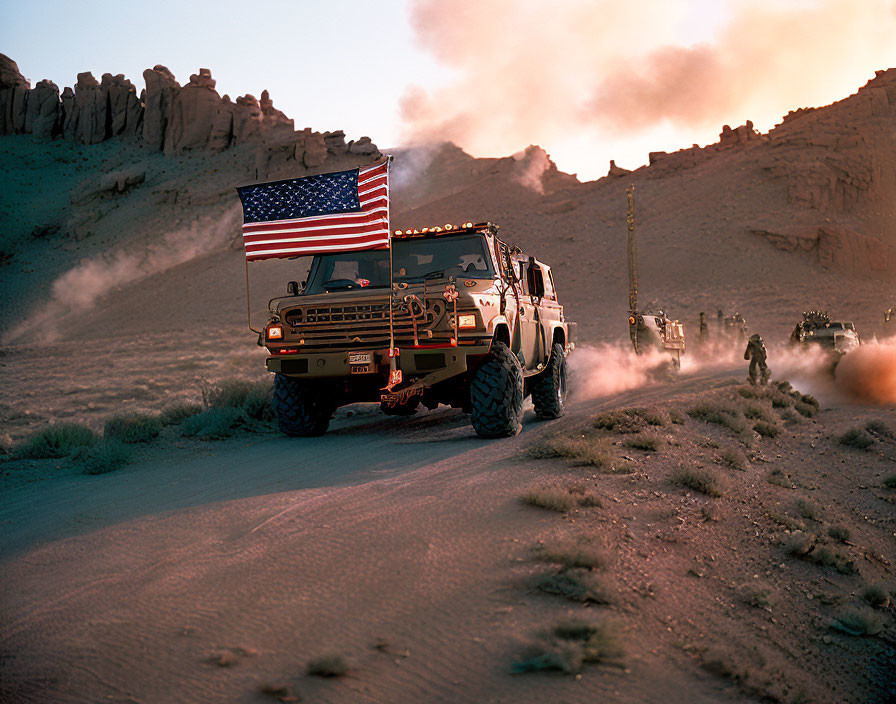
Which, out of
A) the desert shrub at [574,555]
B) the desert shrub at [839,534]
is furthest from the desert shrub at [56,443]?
the desert shrub at [839,534]

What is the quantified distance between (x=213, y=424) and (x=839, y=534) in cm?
800

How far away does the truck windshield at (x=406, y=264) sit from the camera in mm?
9727

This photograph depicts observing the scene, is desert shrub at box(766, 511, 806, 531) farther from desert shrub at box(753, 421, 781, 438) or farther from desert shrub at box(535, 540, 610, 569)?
desert shrub at box(753, 421, 781, 438)

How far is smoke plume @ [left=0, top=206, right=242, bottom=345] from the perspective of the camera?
235ft

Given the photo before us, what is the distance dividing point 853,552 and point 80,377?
24.6 metres

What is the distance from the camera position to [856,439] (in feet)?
37.1

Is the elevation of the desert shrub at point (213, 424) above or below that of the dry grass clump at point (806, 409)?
above

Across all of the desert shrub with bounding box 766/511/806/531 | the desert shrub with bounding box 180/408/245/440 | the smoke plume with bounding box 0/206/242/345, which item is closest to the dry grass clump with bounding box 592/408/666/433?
the desert shrub with bounding box 766/511/806/531

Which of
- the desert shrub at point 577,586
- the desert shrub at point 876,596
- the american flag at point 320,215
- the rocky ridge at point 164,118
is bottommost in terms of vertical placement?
the desert shrub at point 876,596

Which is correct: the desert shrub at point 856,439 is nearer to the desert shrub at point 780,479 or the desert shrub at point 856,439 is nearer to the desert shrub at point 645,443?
the desert shrub at point 780,479

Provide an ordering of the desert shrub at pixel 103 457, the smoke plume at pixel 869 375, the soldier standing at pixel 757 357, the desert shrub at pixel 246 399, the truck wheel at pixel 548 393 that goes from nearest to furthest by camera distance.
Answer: the desert shrub at pixel 103 457
the truck wheel at pixel 548 393
the desert shrub at pixel 246 399
the soldier standing at pixel 757 357
the smoke plume at pixel 869 375

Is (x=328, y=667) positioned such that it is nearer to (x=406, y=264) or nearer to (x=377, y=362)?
(x=377, y=362)

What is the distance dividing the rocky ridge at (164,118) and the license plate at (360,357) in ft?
268

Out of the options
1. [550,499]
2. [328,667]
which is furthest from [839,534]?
[328,667]
